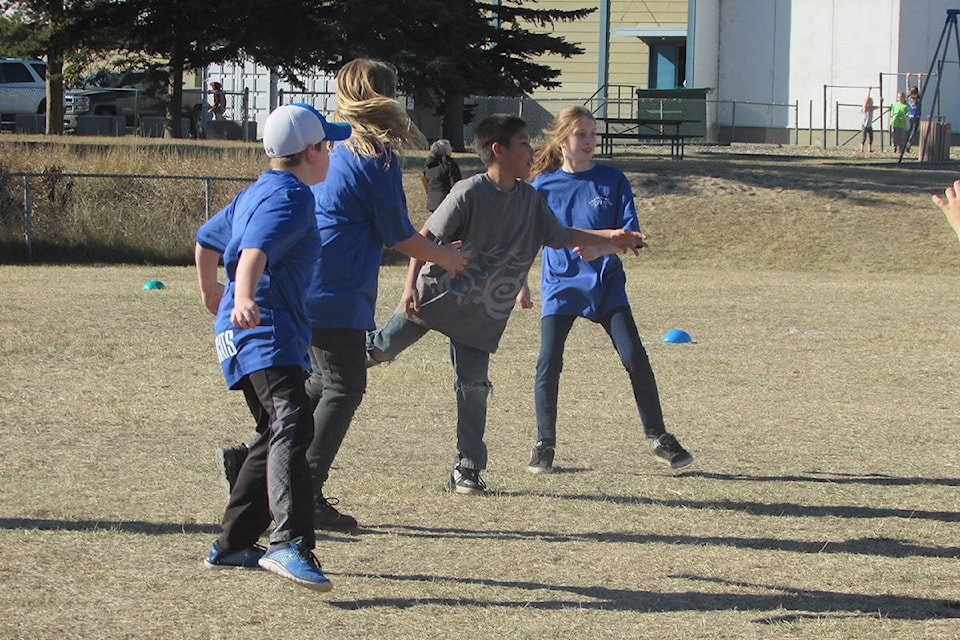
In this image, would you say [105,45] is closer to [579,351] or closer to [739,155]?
[739,155]

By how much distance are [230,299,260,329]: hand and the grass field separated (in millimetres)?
949

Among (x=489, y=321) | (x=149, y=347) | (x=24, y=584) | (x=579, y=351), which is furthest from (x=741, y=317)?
(x=24, y=584)

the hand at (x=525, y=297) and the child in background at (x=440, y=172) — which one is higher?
the child in background at (x=440, y=172)

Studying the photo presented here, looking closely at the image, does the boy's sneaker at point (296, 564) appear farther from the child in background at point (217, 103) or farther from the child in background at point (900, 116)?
the child in background at point (217, 103)

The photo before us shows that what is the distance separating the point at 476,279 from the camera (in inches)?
233

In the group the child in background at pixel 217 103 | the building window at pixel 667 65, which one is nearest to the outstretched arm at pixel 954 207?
the child in background at pixel 217 103

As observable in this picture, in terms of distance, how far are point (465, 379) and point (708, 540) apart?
1329 millimetres

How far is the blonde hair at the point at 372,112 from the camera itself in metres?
5.20

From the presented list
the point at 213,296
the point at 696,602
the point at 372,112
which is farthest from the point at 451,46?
the point at 696,602

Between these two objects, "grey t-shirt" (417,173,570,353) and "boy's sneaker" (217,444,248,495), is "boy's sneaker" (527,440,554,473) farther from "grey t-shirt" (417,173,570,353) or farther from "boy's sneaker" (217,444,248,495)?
"boy's sneaker" (217,444,248,495)

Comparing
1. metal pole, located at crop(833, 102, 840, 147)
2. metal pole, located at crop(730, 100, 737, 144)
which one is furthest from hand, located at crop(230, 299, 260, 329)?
metal pole, located at crop(730, 100, 737, 144)

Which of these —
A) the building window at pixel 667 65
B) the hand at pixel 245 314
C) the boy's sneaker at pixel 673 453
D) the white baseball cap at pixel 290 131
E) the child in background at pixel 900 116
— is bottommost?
the boy's sneaker at pixel 673 453

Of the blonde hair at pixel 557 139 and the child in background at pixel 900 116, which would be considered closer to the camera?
the blonde hair at pixel 557 139

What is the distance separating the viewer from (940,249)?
1956 centimetres
